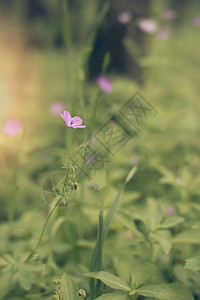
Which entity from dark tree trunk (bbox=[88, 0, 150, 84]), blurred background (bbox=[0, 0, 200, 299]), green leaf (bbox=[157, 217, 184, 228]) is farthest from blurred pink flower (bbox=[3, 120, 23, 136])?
dark tree trunk (bbox=[88, 0, 150, 84])

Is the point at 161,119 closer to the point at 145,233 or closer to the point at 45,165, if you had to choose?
A: the point at 45,165

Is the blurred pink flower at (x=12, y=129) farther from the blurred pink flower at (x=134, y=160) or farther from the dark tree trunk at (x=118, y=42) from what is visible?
the dark tree trunk at (x=118, y=42)

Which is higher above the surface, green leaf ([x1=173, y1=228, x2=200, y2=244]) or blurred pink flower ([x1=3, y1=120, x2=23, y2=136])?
blurred pink flower ([x1=3, y1=120, x2=23, y2=136])

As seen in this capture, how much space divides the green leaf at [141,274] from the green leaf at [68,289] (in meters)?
0.17

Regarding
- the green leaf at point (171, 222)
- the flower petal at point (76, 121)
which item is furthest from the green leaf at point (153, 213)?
the flower petal at point (76, 121)

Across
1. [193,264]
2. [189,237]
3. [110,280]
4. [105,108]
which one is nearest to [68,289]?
[110,280]

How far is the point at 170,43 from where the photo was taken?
4047mm

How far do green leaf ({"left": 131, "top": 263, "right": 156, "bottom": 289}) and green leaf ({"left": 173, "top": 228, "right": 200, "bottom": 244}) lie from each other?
0.15 meters

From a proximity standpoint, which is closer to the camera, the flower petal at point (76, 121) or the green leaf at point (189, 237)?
the flower petal at point (76, 121)

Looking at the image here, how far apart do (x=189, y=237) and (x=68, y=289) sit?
461 mm

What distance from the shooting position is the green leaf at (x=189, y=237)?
102 cm

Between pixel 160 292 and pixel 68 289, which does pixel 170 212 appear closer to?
pixel 160 292

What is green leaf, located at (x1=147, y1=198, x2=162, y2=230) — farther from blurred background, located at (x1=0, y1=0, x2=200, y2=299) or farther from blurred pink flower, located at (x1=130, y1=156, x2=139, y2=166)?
blurred pink flower, located at (x1=130, y1=156, x2=139, y2=166)

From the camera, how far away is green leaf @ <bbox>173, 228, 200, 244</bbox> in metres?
1.02
